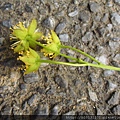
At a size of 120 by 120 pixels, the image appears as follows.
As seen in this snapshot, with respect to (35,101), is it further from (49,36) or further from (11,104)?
(49,36)

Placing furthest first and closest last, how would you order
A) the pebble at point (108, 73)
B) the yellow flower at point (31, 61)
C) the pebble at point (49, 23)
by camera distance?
the pebble at point (49, 23) < the pebble at point (108, 73) < the yellow flower at point (31, 61)

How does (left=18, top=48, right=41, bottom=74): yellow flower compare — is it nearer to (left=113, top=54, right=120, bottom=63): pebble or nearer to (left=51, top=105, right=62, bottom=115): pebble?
(left=51, top=105, right=62, bottom=115): pebble

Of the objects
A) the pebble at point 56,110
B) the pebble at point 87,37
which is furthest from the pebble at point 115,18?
the pebble at point 56,110

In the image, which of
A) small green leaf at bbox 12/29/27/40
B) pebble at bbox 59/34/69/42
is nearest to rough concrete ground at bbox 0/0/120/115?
pebble at bbox 59/34/69/42

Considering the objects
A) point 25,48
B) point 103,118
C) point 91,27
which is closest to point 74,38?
point 91,27

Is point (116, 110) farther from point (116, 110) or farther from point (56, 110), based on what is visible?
point (56, 110)

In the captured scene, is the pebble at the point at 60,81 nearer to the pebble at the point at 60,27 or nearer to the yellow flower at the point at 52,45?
the yellow flower at the point at 52,45

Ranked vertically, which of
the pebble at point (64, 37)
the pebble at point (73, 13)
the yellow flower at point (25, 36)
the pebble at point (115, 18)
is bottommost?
the yellow flower at point (25, 36)
